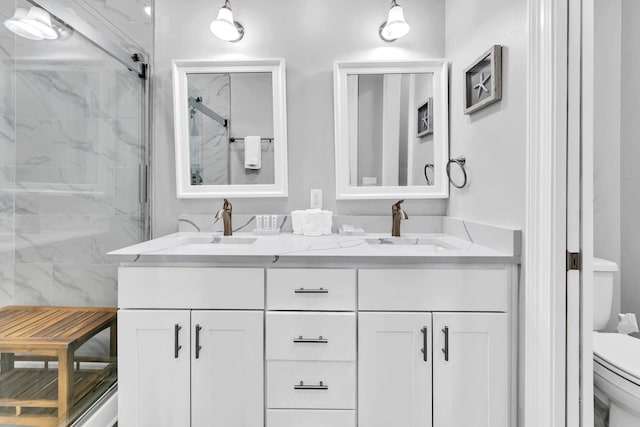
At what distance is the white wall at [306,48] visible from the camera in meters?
1.87

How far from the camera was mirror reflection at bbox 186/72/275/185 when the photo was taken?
6.08ft

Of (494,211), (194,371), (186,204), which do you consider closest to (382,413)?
(194,371)

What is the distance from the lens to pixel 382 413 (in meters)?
1.28

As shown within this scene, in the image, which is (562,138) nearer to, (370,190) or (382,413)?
(370,190)

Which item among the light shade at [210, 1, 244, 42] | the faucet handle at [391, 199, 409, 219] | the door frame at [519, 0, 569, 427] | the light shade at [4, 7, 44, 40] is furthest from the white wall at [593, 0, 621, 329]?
the light shade at [4, 7, 44, 40]

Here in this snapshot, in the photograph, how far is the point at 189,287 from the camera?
4.33ft

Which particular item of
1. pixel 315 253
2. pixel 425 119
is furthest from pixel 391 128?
pixel 315 253

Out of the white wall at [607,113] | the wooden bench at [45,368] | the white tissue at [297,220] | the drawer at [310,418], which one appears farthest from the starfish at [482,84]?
the wooden bench at [45,368]

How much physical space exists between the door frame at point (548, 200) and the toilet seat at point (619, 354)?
0.14m

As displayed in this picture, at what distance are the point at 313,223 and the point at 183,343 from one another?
2.65ft

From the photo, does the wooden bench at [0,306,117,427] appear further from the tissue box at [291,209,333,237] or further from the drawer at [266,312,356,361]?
the tissue box at [291,209,333,237]

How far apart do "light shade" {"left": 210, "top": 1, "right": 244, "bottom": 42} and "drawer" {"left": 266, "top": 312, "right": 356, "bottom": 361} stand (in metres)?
1.47

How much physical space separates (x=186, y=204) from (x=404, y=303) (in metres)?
1.32

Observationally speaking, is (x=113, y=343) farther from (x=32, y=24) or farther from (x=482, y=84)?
(x=482, y=84)
